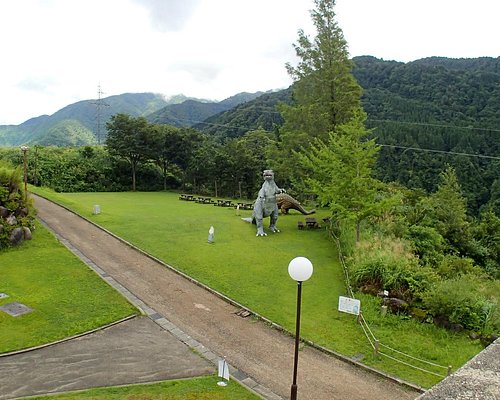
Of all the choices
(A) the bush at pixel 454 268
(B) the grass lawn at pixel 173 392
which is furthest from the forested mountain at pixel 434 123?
(B) the grass lawn at pixel 173 392

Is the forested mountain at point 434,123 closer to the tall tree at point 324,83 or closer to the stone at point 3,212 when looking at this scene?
the tall tree at point 324,83

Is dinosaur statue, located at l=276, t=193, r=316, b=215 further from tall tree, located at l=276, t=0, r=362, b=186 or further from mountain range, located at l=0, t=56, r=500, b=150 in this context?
mountain range, located at l=0, t=56, r=500, b=150

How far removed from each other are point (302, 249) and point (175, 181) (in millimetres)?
25169

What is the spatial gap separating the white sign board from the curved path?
166cm

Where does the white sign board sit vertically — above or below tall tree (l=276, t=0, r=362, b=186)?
below

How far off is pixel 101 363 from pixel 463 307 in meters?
9.00

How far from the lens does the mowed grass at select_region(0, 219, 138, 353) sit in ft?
31.8

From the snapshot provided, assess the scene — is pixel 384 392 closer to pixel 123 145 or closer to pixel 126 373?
pixel 126 373

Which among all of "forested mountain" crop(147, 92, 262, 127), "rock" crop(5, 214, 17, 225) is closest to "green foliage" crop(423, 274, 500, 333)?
"rock" crop(5, 214, 17, 225)

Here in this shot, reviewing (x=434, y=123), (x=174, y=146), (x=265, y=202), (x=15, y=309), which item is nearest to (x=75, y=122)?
(x=174, y=146)

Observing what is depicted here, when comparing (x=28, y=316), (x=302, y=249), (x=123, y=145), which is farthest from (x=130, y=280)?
(x=123, y=145)

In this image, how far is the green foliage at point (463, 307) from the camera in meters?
10.6

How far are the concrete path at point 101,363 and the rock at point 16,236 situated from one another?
7.76 metres

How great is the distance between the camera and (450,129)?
2365 inches
